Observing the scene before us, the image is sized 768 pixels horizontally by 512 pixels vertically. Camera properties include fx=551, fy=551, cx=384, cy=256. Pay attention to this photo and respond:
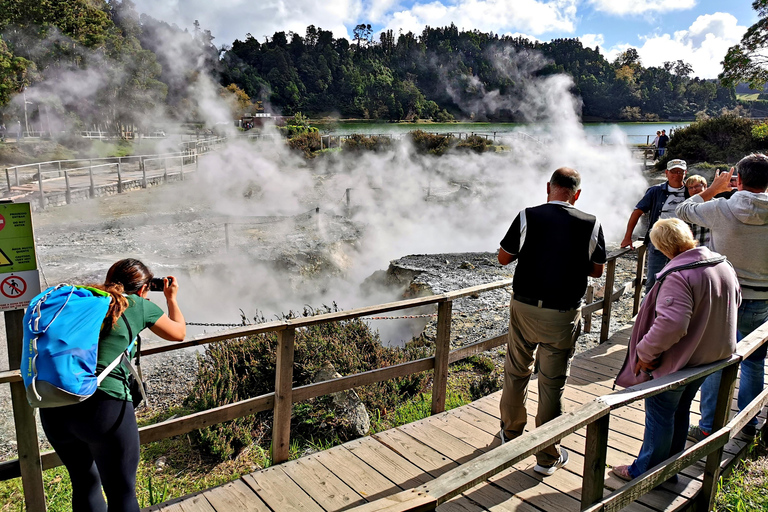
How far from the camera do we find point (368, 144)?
2723 cm

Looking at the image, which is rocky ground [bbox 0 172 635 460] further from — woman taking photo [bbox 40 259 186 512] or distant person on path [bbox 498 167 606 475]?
distant person on path [bbox 498 167 606 475]

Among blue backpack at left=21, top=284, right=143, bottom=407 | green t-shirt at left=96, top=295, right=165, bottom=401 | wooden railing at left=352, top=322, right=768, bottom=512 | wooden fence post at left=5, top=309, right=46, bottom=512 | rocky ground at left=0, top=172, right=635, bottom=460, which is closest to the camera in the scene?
wooden railing at left=352, top=322, right=768, bottom=512

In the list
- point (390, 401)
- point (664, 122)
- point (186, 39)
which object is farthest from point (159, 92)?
point (664, 122)

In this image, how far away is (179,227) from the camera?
15203mm

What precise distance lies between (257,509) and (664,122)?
5887 centimetres

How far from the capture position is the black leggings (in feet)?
6.68

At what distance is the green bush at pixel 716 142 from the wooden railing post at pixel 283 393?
20.5m

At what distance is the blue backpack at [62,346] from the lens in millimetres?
1888

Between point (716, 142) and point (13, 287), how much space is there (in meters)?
23.9

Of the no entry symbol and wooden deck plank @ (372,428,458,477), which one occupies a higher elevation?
the no entry symbol

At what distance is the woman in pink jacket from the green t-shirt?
214 centimetres

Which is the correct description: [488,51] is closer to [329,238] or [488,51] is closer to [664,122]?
[664,122]

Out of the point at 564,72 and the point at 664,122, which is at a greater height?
the point at 564,72

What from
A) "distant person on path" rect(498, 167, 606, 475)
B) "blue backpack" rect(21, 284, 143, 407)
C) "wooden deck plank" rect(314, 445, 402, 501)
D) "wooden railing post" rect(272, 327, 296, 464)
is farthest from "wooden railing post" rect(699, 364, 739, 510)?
"blue backpack" rect(21, 284, 143, 407)
